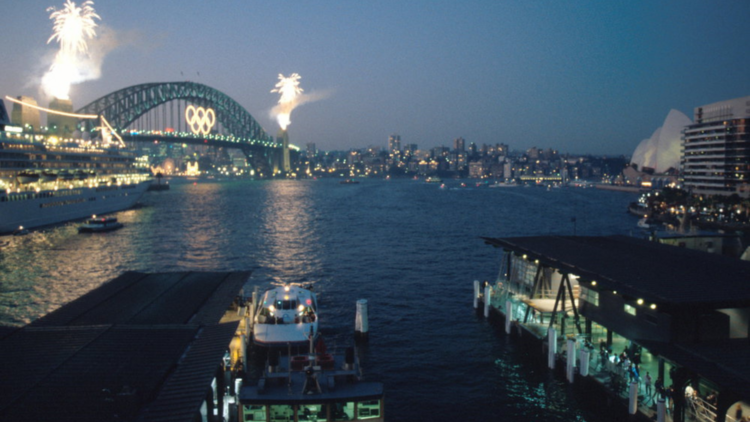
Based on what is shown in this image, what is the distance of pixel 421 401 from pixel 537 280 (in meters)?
6.63

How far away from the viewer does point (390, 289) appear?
997 inches

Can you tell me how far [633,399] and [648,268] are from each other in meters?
Result: 5.09

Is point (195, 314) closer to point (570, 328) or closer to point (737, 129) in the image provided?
point (570, 328)

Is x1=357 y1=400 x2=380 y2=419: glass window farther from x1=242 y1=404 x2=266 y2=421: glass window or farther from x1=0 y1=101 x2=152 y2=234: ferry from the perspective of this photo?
x1=0 y1=101 x2=152 y2=234: ferry

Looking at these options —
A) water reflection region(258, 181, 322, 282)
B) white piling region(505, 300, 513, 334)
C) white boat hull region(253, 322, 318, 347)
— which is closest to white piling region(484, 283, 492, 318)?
white piling region(505, 300, 513, 334)

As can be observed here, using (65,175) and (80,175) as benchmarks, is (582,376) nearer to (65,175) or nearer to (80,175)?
(65,175)

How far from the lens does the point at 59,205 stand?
54.8m

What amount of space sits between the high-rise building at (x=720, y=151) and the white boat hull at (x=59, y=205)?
84.5 m

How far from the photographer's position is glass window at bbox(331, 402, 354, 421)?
9711 mm

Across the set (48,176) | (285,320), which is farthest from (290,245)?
(48,176)

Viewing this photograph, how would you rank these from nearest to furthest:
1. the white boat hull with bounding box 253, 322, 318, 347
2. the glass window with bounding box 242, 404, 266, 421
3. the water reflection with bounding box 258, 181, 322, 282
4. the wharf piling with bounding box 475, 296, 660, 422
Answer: the glass window with bounding box 242, 404, 266, 421 < the wharf piling with bounding box 475, 296, 660, 422 < the white boat hull with bounding box 253, 322, 318, 347 < the water reflection with bounding box 258, 181, 322, 282

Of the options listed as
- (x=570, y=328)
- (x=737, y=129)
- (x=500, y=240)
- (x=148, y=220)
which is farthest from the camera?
(x=737, y=129)

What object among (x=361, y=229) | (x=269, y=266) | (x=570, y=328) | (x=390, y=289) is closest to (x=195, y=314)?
(x=570, y=328)

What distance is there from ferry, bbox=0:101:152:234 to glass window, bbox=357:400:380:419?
47.5 metres
